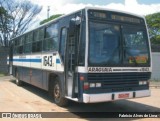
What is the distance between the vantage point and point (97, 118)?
9.88 metres

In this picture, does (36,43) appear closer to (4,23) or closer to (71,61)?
(71,61)

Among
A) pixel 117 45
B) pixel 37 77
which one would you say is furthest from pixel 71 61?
pixel 37 77

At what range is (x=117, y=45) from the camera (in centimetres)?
997

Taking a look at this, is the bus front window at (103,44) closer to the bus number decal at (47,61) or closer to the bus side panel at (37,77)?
the bus number decal at (47,61)

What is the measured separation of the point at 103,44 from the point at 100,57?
0.42 metres

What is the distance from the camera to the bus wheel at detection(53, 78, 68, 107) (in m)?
Answer: 11.4

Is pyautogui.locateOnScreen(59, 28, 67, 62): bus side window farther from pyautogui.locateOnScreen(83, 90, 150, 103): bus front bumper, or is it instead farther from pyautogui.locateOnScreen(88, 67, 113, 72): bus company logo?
pyautogui.locateOnScreen(83, 90, 150, 103): bus front bumper

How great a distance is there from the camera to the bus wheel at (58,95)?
37.5 feet

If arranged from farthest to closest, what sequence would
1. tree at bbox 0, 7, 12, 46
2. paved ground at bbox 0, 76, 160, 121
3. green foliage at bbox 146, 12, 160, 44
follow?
green foliage at bbox 146, 12, 160, 44 < tree at bbox 0, 7, 12, 46 < paved ground at bbox 0, 76, 160, 121

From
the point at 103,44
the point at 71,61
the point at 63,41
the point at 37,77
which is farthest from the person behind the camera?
the point at 37,77

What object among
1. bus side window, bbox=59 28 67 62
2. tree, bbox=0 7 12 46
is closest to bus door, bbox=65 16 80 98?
bus side window, bbox=59 28 67 62

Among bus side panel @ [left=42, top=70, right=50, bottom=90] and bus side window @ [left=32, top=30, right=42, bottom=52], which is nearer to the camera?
bus side panel @ [left=42, top=70, right=50, bottom=90]

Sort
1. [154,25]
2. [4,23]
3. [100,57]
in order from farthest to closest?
[154,25] → [4,23] → [100,57]

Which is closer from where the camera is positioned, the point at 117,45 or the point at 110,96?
the point at 110,96
